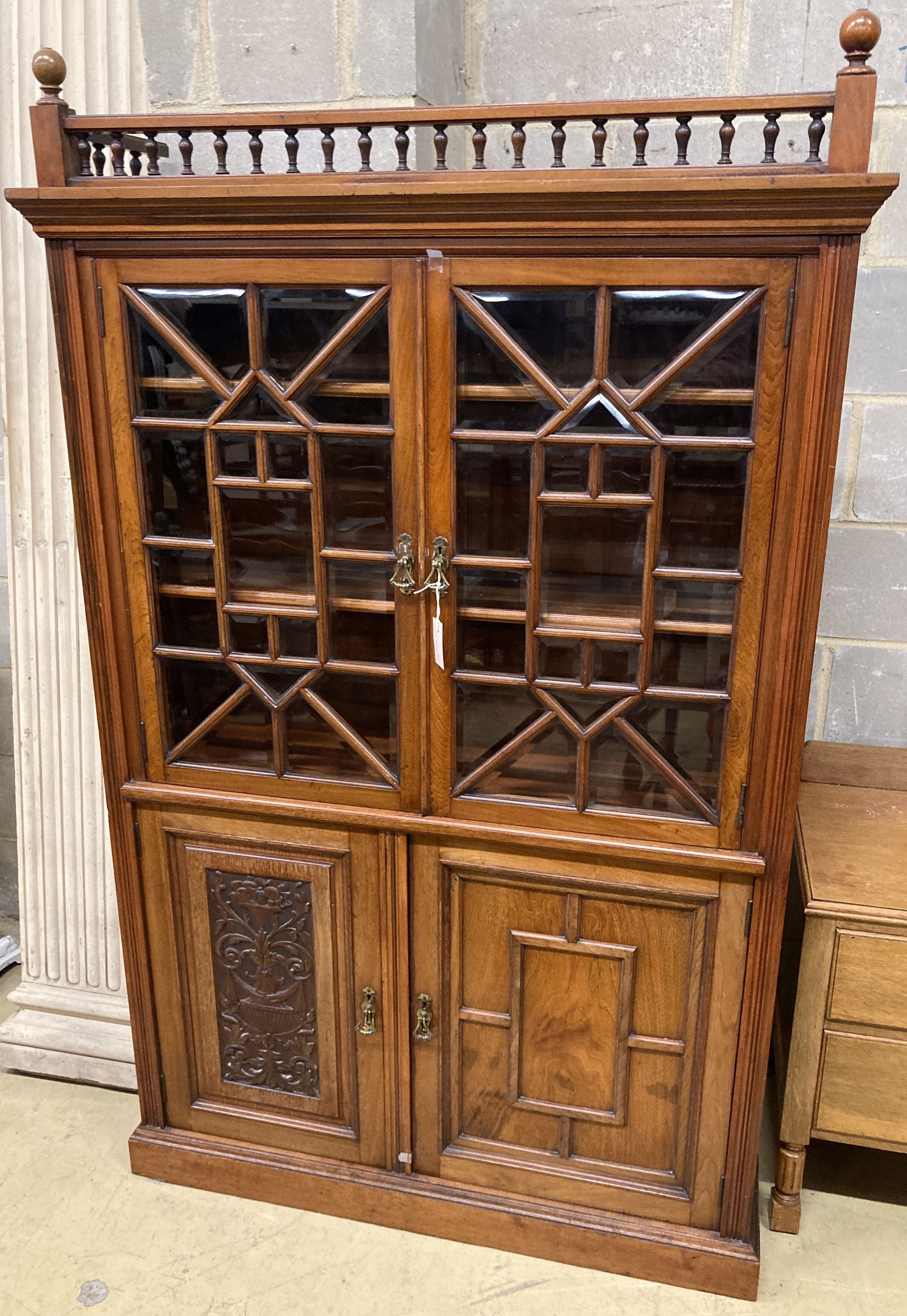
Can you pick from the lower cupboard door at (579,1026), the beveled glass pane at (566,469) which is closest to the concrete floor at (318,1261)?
the lower cupboard door at (579,1026)

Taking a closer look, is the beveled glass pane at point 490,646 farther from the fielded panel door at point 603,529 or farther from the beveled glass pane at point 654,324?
the beveled glass pane at point 654,324

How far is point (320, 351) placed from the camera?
4.66 ft

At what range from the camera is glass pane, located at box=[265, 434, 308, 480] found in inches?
58.5

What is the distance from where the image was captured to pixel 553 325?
1.35 metres

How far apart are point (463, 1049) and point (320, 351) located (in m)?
1.16

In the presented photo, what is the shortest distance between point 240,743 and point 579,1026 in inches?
28.6

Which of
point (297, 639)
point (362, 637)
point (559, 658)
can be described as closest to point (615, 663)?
point (559, 658)

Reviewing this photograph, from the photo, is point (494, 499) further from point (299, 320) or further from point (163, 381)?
point (163, 381)

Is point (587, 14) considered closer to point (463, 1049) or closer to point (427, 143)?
point (427, 143)

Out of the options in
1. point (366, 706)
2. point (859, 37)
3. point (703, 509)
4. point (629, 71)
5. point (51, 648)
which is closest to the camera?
point (859, 37)

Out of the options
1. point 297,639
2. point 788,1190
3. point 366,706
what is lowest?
point 788,1190

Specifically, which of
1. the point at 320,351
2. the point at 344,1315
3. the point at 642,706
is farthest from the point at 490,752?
the point at 344,1315

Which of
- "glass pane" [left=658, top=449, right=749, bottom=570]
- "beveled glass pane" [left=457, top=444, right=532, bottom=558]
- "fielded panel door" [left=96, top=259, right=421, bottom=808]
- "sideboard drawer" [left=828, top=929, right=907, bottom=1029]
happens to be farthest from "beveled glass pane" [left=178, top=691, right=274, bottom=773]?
"sideboard drawer" [left=828, top=929, right=907, bottom=1029]

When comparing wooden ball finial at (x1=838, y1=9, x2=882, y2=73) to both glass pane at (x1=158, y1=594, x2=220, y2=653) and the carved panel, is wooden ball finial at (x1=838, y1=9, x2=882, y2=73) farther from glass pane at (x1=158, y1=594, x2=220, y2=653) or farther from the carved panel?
the carved panel
